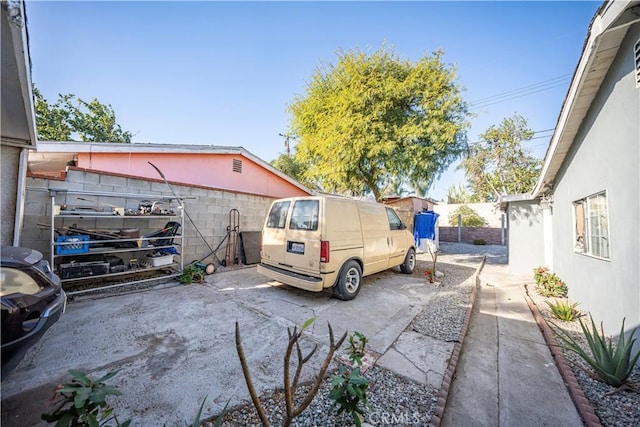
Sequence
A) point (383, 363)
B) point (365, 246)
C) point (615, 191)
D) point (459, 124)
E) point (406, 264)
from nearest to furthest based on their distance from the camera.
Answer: point (383, 363)
point (615, 191)
point (365, 246)
point (406, 264)
point (459, 124)

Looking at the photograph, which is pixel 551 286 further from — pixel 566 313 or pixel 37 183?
pixel 37 183

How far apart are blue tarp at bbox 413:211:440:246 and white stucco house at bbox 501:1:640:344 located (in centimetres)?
620

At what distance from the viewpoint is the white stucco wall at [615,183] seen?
2857 mm

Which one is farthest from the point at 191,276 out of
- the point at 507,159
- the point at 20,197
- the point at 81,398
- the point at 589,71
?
the point at 507,159

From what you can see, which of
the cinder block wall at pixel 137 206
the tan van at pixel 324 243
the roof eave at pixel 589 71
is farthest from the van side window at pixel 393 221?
the cinder block wall at pixel 137 206

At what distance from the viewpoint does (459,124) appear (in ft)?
31.0

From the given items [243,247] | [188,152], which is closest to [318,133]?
[188,152]

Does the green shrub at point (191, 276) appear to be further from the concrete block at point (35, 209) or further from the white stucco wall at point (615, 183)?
the white stucco wall at point (615, 183)

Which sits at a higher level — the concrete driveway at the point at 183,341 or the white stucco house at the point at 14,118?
the white stucco house at the point at 14,118

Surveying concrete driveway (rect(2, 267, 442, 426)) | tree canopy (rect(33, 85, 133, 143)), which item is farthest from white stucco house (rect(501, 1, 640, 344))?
tree canopy (rect(33, 85, 133, 143))

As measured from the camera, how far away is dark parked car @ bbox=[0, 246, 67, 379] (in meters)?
1.75

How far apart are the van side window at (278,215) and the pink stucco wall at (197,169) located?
10.2 feet

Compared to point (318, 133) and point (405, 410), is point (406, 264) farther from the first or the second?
point (318, 133)

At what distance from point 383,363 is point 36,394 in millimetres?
3295
